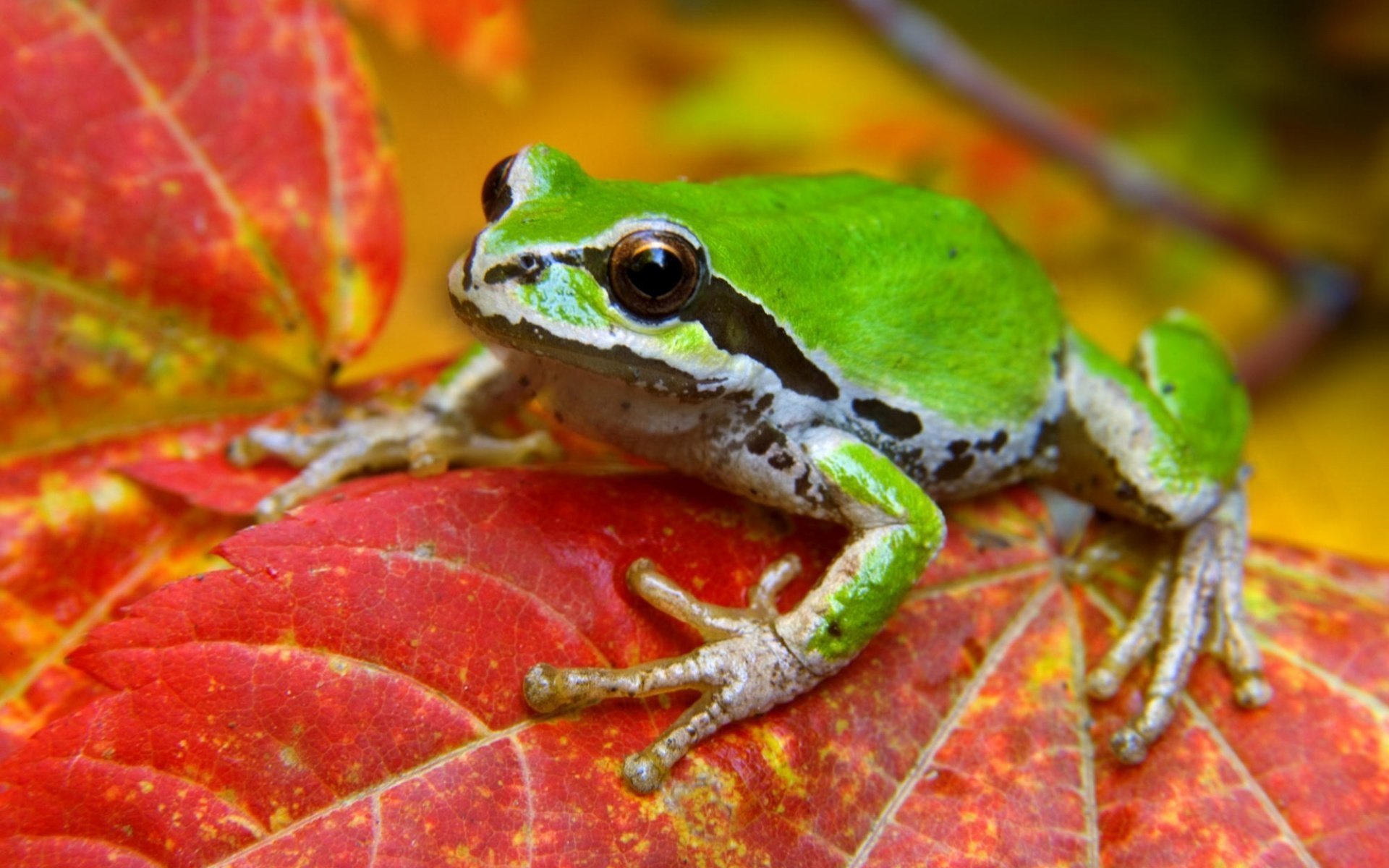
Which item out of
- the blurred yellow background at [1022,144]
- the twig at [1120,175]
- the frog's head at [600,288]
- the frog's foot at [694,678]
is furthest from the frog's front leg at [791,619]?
the twig at [1120,175]

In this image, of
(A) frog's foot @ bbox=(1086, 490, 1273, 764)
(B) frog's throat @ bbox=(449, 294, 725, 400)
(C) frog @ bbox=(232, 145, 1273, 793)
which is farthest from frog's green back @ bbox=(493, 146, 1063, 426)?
(A) frog's foot @ bbox=(1086, 490, 1273, 764)

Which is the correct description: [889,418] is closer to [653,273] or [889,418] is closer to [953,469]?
[953,469]

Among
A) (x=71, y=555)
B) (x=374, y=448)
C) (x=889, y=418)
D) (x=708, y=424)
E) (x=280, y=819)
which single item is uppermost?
(x=889, y=418)

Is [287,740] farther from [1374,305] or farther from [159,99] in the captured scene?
[1374,305]

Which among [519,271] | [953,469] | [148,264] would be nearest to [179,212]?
[148,264]

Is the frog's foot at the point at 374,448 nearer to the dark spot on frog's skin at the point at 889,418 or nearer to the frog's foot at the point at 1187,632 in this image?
the dark spot on frog's skin at the point at 889,418

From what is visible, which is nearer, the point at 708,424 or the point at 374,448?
the point at 708,424

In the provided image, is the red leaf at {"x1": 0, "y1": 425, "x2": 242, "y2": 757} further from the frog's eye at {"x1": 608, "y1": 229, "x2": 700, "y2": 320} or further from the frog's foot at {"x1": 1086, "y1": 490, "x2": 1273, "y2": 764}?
the frog's foot at {"x1": 1086, "y1": 490, "x2": 1273, "y2": 764}

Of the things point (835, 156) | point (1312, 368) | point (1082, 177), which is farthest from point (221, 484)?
point (1312, 368)
